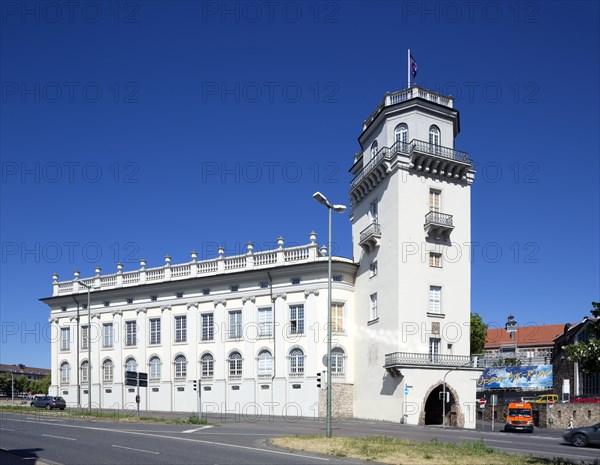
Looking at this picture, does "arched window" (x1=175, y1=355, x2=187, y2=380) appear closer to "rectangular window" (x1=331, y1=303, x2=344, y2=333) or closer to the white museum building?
the white museum building

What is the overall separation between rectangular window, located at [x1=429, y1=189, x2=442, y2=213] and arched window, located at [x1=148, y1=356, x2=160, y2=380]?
29245 millimetres

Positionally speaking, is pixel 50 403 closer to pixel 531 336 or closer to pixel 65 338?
pixel 65 338

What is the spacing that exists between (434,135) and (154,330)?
1243 inches

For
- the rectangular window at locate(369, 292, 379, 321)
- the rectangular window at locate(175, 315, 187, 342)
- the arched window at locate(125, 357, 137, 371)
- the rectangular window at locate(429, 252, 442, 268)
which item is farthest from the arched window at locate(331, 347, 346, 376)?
the arched window at locate(125, 357, 137, 371)

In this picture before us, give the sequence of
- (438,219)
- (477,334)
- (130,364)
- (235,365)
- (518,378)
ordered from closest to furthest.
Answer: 1. (438,219)
2. (235,365)
3. (130,364)
4. (518,378)
5. (477,334)

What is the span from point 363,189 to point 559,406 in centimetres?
2339

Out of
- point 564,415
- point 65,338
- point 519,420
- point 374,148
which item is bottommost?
point 564,415

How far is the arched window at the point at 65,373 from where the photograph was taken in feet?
208

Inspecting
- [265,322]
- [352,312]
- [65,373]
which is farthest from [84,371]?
[352,312]

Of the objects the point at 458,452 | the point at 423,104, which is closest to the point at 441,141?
the point at 423,104

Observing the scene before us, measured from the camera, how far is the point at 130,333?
2367 inches

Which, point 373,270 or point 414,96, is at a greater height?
point 414,96

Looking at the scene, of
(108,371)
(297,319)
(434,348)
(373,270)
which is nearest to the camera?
(434,348)

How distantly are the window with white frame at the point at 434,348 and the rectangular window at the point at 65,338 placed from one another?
128ft
